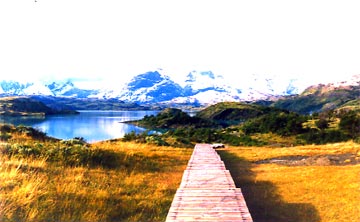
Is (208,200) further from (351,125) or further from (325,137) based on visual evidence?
(351,125)

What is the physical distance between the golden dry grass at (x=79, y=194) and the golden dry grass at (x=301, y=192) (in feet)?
14.1

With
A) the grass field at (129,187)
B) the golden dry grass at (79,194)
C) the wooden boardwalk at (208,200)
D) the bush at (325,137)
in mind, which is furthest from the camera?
the bush at (325,137)

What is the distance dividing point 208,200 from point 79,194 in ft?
17.1

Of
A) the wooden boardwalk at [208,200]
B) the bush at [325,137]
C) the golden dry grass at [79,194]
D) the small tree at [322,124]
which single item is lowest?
the bush at [325,137]

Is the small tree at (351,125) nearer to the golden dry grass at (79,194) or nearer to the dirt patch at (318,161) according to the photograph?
the dirt patch at (318,161)

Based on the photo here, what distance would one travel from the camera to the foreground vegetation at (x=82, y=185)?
1191cm

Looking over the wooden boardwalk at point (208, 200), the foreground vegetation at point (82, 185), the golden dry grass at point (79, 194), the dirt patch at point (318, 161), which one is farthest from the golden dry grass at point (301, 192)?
the golden dry grass at point (79, 194)

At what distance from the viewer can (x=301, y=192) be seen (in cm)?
1864

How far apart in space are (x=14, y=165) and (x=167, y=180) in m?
8.15

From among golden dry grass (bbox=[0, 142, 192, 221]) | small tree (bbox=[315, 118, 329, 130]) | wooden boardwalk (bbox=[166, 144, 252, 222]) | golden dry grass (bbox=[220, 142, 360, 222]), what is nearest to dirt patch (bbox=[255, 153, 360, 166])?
golden dry grass (bbox=[220, 142, 360, 222])

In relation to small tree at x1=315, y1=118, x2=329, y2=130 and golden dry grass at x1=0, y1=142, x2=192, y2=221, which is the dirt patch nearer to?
golden dry grass at x1=0, y1=142, x2=192, y2=221

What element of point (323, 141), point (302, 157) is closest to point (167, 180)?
point (302, 157)

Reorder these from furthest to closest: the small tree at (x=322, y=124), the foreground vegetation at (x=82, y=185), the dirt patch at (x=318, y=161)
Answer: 1. the small tree at (x=322, y=124)
2. the dirt patch at (x=318, y=161)
3. the foreground vegetation at (x=82, y=185)

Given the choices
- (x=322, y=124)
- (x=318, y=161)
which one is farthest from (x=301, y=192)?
(x=322, y=124)
